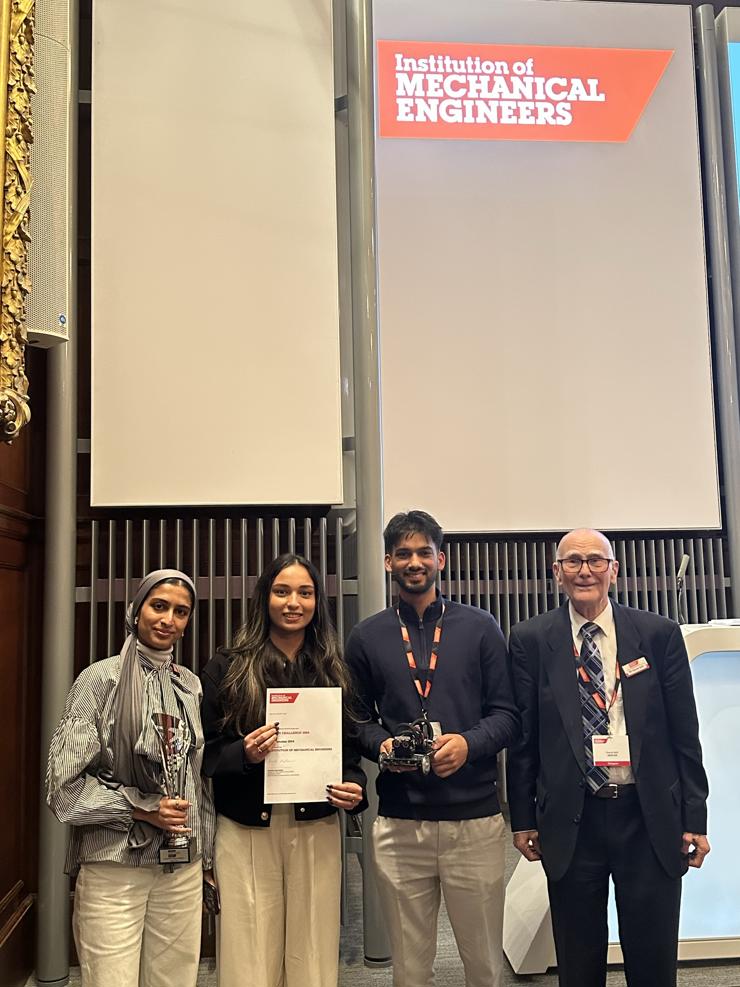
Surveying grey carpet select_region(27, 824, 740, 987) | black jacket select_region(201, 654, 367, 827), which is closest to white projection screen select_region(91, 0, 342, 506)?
black jacket select_region(201, 654, 367, 827)

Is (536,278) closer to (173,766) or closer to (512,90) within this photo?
(512,90)

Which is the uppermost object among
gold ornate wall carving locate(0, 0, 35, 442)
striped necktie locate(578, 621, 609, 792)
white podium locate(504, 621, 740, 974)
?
gold ornate wall carving locate(0, 0, 35, 442)

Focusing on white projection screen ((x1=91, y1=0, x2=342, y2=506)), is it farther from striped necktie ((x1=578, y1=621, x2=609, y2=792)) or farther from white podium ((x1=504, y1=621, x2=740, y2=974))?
white podium ((x1=504, y1=621, x2=740, y2=974))

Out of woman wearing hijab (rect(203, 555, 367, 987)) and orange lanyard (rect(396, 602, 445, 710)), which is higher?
orange lanyard (rect(396, 602, 445, 710))

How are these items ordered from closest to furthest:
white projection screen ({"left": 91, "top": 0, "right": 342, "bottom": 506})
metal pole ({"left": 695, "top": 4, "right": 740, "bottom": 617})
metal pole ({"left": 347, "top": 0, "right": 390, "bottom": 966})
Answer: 1. white projection screen ({"left": 91, "top": 0, "right": 342, "bottom": 506})
2. metal pole ({"left": 347, "top": 0, "right": 390, "bottom": 966})
3. metal pole ({"left": 695, "top": 4, "right": 740, "bottom": 617})

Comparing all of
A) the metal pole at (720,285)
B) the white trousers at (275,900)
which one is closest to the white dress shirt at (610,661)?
the white trousers at (275,900)

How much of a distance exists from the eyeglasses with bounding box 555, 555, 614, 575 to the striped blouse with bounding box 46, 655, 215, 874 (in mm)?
1166

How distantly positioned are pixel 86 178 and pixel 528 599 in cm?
332

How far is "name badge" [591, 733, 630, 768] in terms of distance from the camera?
7.64 ft

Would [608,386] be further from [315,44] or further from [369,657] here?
[369,657]

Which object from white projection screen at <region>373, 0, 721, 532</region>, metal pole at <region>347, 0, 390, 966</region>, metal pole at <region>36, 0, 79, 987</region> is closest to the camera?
metal pole at <region>36, 0, 79, 987</region>

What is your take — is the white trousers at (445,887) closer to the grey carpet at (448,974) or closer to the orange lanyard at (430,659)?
the orange lanyard at (430,659)

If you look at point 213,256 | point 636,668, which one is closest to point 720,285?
point 213,256

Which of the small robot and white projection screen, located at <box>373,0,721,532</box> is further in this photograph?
white projection screen, located at <box>373,0,721,532</box>
